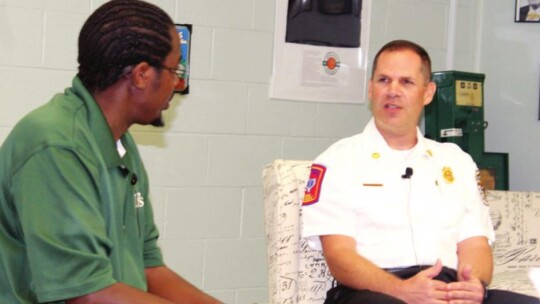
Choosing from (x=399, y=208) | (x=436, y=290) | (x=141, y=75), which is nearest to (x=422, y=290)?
(x=436, y=290)

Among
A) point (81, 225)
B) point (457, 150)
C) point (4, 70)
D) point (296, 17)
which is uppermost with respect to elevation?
point (296, 17)

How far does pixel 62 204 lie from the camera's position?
4.51ft

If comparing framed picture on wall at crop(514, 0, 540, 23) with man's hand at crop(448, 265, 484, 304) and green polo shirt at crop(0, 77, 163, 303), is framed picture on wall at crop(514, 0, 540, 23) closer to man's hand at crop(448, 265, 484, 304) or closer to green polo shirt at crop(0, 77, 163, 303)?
man's hand at crop(448, 265, 484, 304)

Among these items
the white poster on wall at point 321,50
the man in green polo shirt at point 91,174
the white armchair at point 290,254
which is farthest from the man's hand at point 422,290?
the white poster on wall at point 321,50

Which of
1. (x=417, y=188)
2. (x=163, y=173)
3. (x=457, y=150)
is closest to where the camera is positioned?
(x=417, y=188)

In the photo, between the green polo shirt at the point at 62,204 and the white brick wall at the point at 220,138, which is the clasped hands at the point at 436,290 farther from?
the white brick wall at the point at 220,138

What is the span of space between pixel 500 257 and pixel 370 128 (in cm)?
88

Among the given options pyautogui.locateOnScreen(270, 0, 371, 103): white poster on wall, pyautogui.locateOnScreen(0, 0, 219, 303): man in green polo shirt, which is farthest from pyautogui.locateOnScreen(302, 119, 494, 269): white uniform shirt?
pyautogui.locateOnScreen(270, 0, 371, 103): white poster on wall

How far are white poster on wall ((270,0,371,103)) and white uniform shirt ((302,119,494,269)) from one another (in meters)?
1.08

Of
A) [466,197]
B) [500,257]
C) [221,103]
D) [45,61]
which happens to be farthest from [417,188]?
[45,61]

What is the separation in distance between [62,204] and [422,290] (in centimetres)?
119

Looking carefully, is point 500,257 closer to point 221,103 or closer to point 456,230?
point 456,230

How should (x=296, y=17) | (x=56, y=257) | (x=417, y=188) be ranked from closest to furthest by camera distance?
(x=56, y=257)
(x=417, y=188)
(x=296, y=17)

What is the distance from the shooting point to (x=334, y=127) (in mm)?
3758
